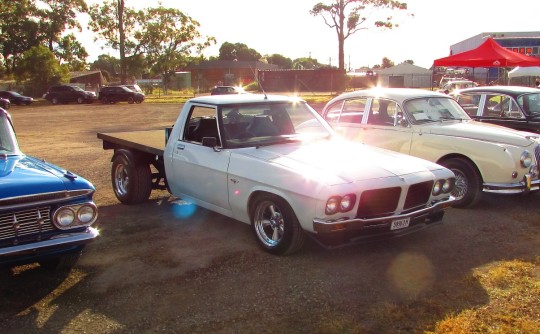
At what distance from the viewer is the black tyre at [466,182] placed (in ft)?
22.9

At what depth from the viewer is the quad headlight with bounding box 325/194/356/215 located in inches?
182

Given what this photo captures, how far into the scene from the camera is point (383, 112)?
26.5 ft

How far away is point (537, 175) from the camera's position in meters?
6.98

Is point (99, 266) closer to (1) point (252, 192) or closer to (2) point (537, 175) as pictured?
(1) point (252, 192)

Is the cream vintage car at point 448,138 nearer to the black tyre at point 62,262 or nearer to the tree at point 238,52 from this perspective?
the black tyre at point 62,262

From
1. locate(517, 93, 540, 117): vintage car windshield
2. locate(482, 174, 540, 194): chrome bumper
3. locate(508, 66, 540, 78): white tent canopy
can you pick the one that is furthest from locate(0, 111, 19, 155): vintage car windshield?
locate(508, 66, 540, 78): white tent canopy

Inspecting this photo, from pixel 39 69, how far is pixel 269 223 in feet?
168

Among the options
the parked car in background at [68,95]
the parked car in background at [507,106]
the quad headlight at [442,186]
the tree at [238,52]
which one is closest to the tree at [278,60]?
the tree at [238,52]

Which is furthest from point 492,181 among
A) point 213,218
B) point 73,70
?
point 73,70

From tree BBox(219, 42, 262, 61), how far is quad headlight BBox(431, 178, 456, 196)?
116278 millimetres

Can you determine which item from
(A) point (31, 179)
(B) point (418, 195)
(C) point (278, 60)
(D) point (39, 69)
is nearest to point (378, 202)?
(B) point (418, 195)

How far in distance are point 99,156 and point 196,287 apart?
8.60m

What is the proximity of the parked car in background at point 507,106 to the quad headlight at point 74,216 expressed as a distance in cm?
746

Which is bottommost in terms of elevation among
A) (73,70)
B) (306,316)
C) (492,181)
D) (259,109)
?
(306,316)
